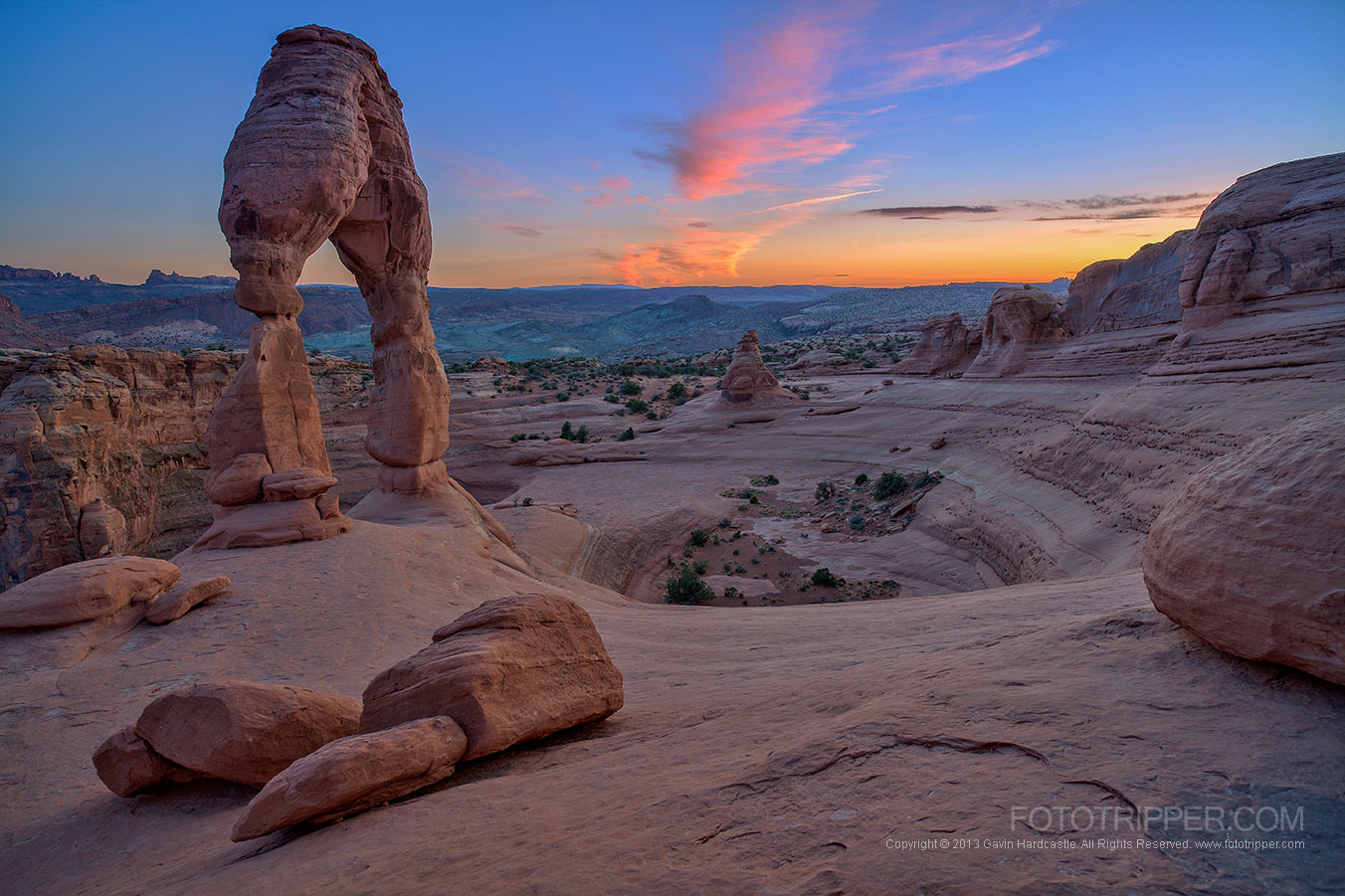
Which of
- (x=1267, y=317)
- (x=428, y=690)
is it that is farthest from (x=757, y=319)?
Answer: (x=428, y=690)

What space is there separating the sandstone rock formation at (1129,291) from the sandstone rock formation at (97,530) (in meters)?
30.4

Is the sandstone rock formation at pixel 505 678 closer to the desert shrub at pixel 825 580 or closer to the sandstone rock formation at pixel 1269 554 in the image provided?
the sandstone rock formation at pixel 1269 554

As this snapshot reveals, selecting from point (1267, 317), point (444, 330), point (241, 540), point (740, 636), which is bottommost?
point (740, 636)

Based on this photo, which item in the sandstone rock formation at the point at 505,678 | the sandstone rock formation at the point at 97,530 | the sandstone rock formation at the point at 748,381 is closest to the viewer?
the sandstone rock formation at the point at 505,678

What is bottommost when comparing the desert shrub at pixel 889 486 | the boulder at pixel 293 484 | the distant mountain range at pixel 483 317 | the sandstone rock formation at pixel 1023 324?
the desert shrub at pixel 889 486

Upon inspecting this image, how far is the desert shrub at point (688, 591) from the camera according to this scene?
14141mm

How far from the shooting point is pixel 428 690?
3.88 m

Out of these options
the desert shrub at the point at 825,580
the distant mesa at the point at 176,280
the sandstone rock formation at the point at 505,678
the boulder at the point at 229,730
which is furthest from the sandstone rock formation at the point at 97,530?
the distant mesa at the point at 176,280

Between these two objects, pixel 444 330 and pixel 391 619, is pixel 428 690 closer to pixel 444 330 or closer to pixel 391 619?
Result: pixel 391 619

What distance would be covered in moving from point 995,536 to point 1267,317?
24.8ft

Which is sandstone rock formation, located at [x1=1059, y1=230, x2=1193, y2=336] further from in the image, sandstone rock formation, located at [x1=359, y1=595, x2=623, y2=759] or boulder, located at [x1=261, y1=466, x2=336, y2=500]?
boulder, located at [x1=261, y1=466, x2=336, y2=500]

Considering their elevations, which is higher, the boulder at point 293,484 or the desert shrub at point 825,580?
the boulder at point 293,484

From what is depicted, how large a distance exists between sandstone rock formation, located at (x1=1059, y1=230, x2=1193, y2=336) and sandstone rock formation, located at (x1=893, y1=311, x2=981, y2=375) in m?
8.17

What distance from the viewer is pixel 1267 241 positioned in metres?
14.7
